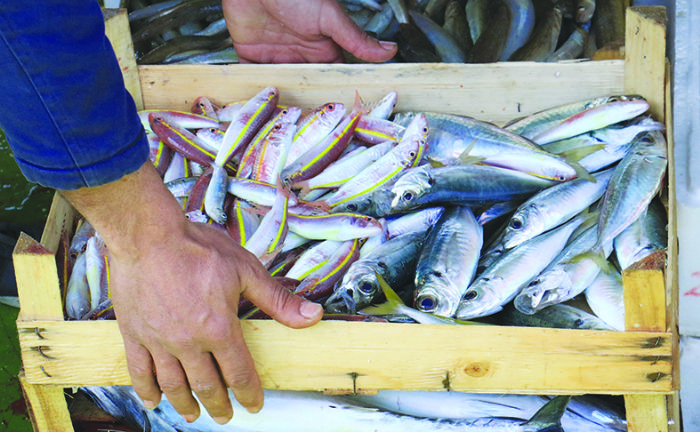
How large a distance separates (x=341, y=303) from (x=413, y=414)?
41 cm

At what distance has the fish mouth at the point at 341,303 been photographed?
1588 mm

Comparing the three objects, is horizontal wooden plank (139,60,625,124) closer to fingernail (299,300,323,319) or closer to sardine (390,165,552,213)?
sardine (390,165,552,213)

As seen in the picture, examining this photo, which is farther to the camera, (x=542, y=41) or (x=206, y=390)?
(x=542, y=41)

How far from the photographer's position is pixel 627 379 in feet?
4.50

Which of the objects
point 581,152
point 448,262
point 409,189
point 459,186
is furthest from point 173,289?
point 581,152

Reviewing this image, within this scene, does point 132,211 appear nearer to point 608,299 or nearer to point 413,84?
point 608,299

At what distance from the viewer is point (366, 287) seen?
1604 millimetres

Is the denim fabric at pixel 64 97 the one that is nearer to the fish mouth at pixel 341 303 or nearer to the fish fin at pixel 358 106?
the fish mouth at pixel 341 303

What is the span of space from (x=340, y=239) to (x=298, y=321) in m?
0.55

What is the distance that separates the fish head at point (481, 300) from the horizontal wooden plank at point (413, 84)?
98 centimetres

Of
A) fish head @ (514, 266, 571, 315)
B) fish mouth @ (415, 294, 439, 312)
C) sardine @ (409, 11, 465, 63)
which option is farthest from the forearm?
sardine @ (409, 11, 465, 63)

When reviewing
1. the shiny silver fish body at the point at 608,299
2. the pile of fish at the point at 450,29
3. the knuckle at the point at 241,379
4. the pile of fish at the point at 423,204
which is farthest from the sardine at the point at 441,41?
the knuckle at the point at 241,379

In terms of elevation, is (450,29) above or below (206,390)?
above

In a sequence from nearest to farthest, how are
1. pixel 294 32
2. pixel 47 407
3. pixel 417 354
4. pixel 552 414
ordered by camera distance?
pixel 417 354 → pixel 552 414 → pixel 47 407 → pixel 294 32
